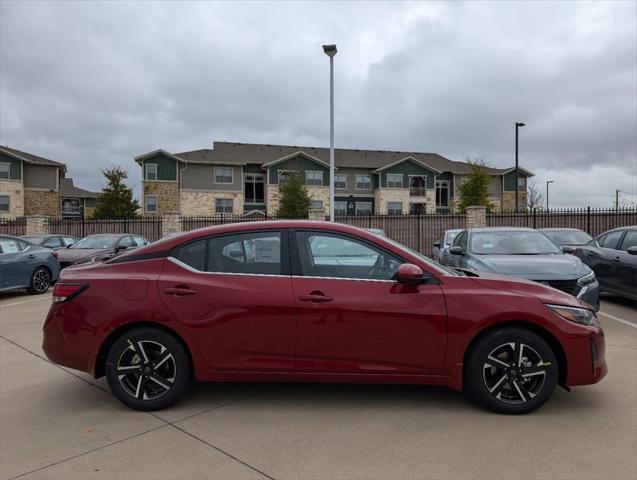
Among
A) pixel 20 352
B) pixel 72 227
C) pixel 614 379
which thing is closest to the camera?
pixel 614 379

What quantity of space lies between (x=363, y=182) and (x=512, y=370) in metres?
46.0

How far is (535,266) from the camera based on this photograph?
256 inches

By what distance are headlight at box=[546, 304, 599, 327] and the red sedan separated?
0.04ft

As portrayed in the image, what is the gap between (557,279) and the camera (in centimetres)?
623

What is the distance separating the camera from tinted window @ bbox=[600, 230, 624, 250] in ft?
29.5

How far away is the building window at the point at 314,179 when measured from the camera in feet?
153

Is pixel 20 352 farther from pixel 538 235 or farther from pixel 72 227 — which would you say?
pixel 72 227

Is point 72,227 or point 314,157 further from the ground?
point 314,157

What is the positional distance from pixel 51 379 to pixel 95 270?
1628 mm

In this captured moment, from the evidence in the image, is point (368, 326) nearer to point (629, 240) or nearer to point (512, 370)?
point (512, 370)

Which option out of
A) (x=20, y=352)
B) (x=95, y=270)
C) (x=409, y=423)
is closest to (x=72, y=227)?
(x=20, y=352)

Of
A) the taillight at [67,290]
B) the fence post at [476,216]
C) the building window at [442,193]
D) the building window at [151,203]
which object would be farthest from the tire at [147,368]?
the building window at [442,193]

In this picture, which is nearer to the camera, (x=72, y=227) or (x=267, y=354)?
(x=267, y=354)

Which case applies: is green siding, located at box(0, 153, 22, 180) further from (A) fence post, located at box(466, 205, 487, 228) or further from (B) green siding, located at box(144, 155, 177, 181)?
(A) fence post, located at box(466, 205, 487, 228)
